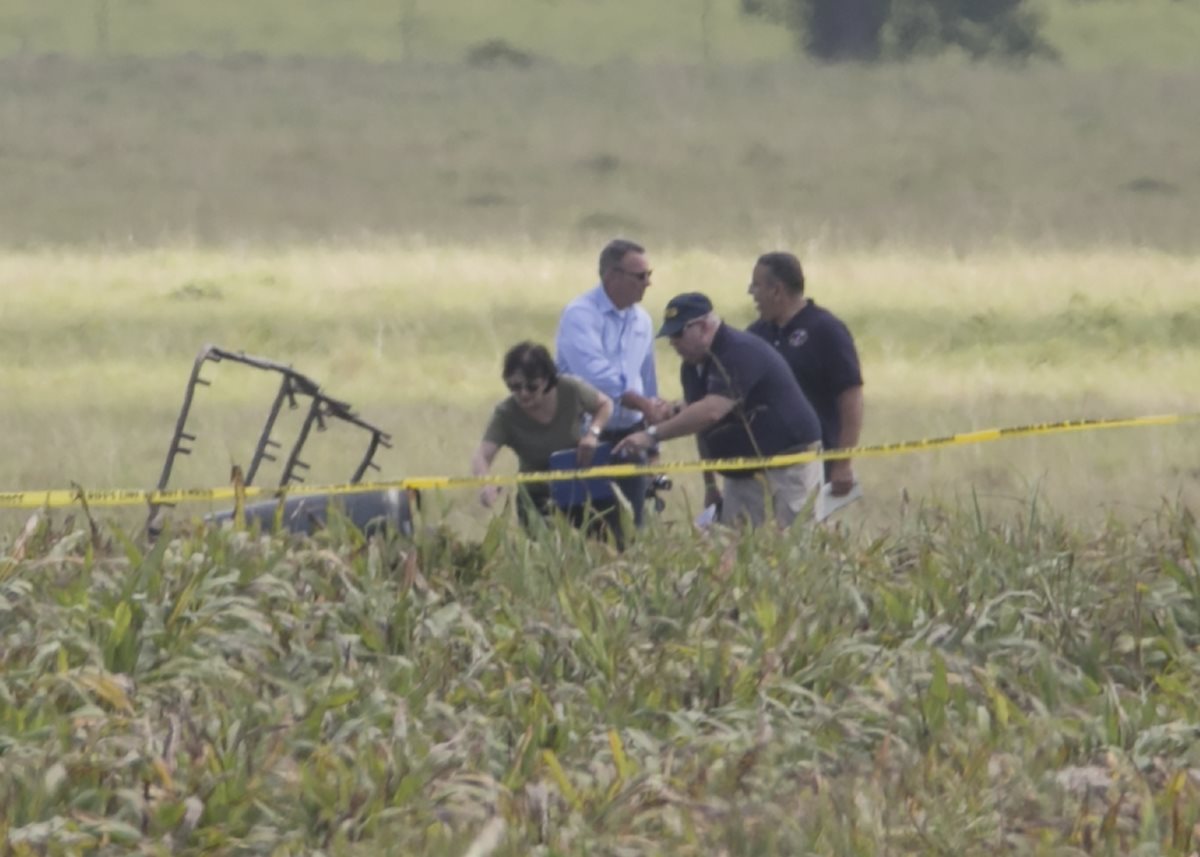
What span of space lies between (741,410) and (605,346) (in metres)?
1.11

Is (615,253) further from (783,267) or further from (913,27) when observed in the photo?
(913,27)

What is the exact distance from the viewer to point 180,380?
20.1 meters

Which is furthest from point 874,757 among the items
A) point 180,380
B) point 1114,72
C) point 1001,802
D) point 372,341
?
point 1114,72

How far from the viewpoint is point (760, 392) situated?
10.8 meters

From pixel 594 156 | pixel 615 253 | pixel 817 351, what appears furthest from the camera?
pixel 594 156

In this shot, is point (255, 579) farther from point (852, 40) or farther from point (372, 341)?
point (852, 40)

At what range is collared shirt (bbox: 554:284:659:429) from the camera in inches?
456

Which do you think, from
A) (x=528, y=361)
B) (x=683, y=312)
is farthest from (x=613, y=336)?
(x=528, y=361)

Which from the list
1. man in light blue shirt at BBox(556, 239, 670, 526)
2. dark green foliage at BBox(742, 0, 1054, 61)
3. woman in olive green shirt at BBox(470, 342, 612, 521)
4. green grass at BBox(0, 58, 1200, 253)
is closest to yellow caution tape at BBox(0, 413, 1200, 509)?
woman in olive green shirt at BBox(470, 342, 612, 521)

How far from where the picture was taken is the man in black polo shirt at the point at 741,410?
35.1ft

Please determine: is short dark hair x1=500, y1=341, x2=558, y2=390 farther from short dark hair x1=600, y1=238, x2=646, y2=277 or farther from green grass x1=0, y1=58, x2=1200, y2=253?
green grass x1=0, y1=58, x2=1200, y2=253

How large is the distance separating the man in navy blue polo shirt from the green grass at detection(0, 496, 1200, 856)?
6.87ft

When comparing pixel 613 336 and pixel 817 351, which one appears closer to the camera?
pixel 817 351

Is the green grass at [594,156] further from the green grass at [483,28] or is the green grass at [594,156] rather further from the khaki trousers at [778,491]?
the khaki trousers at [778,491]
